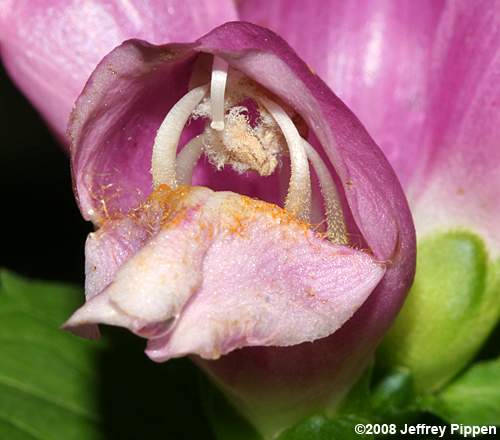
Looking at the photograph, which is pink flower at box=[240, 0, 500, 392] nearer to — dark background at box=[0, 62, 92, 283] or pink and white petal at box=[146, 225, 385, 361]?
pink and white petal at box=[146, 225, 385, 361]

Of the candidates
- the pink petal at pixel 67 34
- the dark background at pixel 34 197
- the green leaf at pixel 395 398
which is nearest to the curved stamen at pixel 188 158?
the pink petal at pixel 67 34

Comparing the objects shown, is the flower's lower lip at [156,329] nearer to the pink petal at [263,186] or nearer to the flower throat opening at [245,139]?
the pink petal at [263,186]

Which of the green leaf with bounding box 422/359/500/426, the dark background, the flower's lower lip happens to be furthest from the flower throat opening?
the dark background

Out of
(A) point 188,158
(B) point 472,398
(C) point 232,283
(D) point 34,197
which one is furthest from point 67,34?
(D) point 34,197

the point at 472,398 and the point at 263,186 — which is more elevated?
the point at 263,186

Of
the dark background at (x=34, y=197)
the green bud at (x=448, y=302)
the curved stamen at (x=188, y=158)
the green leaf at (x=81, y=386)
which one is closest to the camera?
the curved stamen at (x=188, y=158)

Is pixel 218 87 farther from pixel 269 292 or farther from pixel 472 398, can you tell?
pixel 472 398

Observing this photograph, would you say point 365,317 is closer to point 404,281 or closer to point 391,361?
point 404,281
